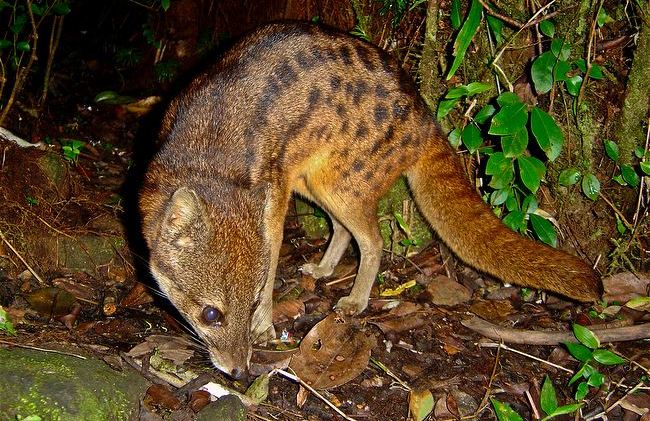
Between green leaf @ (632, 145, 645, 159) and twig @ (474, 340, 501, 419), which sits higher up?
green leaf @ (632, 145, 645, 159)

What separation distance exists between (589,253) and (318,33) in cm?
264

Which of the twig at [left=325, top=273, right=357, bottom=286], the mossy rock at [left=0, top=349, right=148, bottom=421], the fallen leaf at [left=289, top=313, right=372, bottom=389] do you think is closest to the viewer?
the mossy rock at [left=0, top=349, right=148, bottom=421]

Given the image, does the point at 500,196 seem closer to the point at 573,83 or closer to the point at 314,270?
the point at 573,83

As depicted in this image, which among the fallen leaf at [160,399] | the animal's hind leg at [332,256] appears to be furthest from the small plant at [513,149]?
the fallen leaf at [160,399]

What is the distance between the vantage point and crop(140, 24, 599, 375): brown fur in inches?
173

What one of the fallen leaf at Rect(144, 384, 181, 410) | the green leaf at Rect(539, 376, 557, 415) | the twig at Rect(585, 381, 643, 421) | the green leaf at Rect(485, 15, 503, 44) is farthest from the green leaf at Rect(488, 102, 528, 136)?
the fallen leaf at Rect(144, 384, 181, 410)

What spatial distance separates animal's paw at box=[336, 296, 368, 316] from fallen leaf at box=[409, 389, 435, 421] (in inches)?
39.1

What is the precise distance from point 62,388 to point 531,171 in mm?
3160

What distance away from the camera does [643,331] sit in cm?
498

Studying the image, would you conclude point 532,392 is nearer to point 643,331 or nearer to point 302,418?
point 643,331

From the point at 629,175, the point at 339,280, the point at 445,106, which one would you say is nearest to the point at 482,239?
the point at 445,106

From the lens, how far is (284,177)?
5246mm

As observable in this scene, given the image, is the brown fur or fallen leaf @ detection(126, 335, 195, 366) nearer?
the brown fur

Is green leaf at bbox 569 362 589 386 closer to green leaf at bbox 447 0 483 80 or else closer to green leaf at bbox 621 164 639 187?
green leaf at bbox 621 164 639 187
